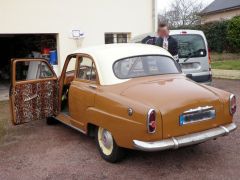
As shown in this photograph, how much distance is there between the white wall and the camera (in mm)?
10859

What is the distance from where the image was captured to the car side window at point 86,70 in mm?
6215

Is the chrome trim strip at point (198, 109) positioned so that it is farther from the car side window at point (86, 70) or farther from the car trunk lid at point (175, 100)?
the car side window at point (86, 70)

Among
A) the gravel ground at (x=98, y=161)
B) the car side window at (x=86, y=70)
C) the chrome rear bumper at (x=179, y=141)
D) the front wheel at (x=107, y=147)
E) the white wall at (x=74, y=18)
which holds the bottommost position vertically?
the gravel ground at (x=98, y=161)

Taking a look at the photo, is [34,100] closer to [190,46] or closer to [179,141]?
[179,141]

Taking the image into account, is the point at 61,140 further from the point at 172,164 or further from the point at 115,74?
the point at 172,164

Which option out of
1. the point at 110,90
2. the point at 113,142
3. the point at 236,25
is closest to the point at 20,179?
the point at 113,142

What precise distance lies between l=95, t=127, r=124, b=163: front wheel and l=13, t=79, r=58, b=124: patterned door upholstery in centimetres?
155

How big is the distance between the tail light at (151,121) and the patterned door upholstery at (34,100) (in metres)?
2.83

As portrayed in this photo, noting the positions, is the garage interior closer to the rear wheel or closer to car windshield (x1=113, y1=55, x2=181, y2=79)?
the rear wheel

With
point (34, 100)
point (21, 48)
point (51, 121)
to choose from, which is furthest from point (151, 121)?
Result: point (21, 48)

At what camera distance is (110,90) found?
18.4 feet

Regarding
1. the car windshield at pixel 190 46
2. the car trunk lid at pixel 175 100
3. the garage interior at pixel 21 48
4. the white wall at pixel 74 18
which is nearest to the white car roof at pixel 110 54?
the car trunk lid at pixel 175 100

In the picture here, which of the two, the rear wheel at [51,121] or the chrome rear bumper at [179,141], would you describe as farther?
the rear wheel at [51,121]

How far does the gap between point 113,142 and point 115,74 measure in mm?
1055
